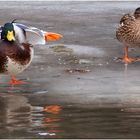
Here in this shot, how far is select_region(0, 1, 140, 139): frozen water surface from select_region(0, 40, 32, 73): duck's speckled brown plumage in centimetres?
29

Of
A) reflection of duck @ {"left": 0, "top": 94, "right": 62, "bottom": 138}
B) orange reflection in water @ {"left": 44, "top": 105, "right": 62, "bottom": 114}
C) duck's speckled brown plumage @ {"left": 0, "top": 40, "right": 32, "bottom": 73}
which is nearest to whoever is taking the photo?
reflection of duck @ {"left": 0, "top": 94, "right": 62, "bottom": 138}

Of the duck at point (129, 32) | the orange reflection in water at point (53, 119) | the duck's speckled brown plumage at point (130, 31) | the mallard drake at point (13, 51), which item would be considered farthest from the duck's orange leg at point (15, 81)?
the duck's speckled brown plumage at point (130, 31)

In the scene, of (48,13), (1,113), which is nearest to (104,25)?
(48,13)

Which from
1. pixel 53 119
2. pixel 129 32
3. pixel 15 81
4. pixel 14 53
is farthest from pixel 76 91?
pixel 129 32

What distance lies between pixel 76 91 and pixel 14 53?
1065mm

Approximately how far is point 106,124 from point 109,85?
2003 mm

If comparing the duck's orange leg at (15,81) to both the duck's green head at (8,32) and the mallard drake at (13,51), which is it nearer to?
the mallard drake at (13,51)

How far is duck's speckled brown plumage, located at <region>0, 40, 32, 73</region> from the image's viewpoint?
29.4ft

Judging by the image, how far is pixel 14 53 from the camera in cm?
902

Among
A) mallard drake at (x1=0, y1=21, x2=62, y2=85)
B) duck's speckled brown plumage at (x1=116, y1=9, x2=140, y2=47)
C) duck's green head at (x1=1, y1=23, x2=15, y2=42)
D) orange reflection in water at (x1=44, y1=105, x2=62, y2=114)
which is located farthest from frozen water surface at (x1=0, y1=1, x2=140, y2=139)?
duck's green head at (x1=1, y1=23, x2=15, y2=42)

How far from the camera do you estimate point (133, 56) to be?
11.4 m

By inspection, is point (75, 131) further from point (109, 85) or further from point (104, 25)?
point (104, 25)

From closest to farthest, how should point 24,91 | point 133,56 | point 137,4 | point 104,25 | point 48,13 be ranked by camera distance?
point 24,91
point 133,56
point 104,25
point 48,13
point 137,4

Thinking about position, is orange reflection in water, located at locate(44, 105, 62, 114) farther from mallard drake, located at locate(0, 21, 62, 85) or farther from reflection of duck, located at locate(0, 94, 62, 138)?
mallard drake, located at locate(0, 21, 62, 85)
